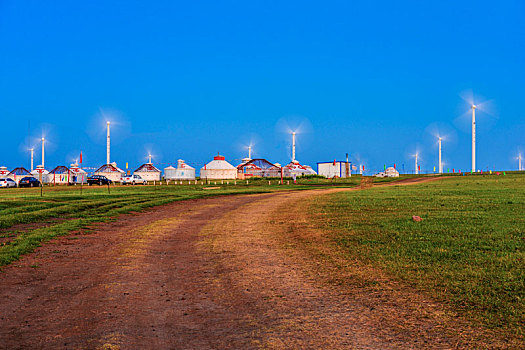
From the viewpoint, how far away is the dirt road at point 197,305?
16.4 feet

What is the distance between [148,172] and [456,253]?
107 m

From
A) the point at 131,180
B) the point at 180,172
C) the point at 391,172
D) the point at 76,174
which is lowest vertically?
the point at 131,180

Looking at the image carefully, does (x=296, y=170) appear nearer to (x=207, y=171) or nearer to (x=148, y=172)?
(x=207, y=171)

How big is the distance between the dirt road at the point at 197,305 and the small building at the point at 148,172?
10114 cm

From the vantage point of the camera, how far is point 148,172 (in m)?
110

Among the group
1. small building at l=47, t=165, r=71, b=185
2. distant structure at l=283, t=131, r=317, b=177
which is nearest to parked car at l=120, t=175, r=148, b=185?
small building at l=47, t=165, r=71, b=185

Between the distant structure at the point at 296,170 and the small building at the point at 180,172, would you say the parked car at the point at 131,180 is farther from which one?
the distant structure at the point at 296,170

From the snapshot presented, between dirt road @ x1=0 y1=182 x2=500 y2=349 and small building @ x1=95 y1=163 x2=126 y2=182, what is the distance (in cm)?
10199

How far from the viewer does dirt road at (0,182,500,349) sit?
5000 millimetres

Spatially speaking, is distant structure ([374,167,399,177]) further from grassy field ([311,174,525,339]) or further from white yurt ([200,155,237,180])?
grassy field ([311,174,525,339])

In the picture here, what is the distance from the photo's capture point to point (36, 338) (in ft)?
16.7

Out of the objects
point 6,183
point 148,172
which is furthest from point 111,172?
point 6,183

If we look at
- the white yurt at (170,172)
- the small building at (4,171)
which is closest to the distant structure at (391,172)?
the white yurt at (170,172)

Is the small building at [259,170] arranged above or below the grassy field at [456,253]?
above
